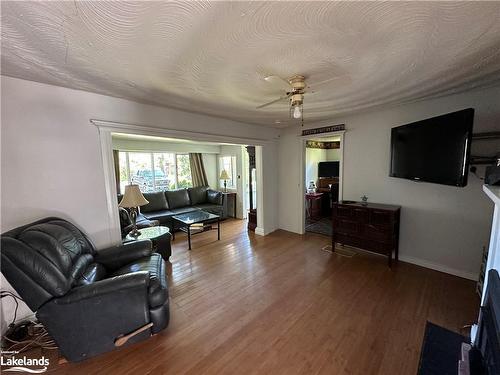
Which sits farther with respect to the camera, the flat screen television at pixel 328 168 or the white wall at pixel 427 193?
the flat screen television at pixel 328 168

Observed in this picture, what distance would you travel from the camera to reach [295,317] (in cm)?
201

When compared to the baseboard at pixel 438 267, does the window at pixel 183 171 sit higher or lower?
higher

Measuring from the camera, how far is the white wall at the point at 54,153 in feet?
5.96

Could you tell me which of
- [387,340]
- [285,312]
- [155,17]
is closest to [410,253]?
[387,340]

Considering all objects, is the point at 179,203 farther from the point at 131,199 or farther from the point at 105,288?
the point at 105,288

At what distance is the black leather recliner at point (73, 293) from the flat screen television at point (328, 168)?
217 inches

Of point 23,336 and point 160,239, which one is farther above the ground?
point 160,239

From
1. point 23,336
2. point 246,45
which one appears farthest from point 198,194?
point 246,45

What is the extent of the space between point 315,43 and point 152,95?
178 cm

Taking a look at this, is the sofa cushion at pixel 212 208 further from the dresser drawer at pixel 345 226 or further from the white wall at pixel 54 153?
the dresser drawer at pixel 345 226

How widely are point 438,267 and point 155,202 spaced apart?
17.6 ft

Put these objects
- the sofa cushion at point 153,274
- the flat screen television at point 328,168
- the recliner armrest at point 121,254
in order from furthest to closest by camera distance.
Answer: the flat screen television at point 328,168 < the recliner armrest at point 121,254 < the sofa cushion at point 153,274

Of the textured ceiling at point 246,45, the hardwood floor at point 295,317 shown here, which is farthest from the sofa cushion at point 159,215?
the textured ceiling at point 246,45

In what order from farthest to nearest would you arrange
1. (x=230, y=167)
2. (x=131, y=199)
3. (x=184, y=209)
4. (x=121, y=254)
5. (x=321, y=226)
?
(x=230, y=167)
(x=184, y=209)
(x=321, y=226)
(x=131, y=199)
(x=121, y=254)
